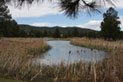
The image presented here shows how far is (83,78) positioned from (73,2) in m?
2.58

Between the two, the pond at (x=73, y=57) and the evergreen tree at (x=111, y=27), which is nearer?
the pond at (x=73, y=57)

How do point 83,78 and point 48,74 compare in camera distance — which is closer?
point 83,78

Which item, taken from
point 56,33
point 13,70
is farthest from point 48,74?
point 56,33

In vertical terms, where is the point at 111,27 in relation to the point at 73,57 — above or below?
above

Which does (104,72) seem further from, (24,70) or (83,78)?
(24,70)

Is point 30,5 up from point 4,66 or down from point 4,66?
up

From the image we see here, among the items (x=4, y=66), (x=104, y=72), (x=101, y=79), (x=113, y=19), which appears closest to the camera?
(x=101, y=79)

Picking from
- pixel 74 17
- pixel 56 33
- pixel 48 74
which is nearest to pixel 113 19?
pixel 48 74

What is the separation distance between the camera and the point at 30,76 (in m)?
5.30

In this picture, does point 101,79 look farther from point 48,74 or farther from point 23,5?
point 23,5

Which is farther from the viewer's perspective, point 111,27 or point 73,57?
point 111,27

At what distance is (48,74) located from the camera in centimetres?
571

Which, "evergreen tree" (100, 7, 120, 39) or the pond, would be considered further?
"evergreen tree" (100, 7, 120, 39)

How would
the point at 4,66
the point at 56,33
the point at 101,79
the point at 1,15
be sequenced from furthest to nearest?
the point at 56,33
the point at 1,15
the point at 4,66
the point at 101,79
